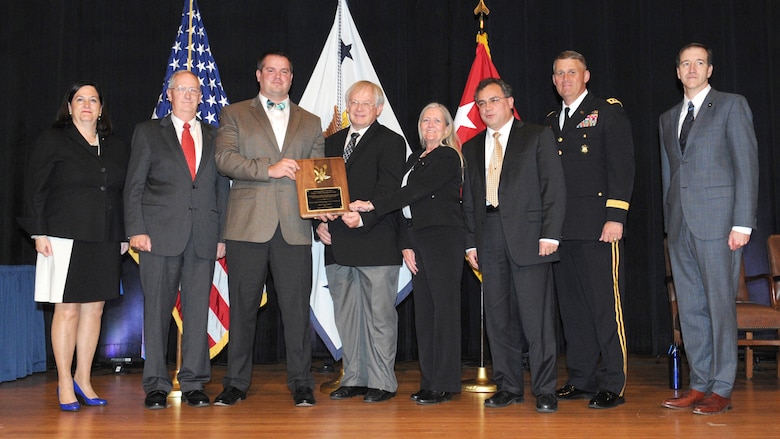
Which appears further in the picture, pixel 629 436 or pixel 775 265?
pixel 775 265

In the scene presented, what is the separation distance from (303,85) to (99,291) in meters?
2.76

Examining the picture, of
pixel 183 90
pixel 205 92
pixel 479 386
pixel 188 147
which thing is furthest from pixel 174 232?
pixel 479 386

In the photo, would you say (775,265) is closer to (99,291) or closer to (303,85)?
(303,85)

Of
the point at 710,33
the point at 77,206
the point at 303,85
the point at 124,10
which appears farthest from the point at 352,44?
the point at 710,33

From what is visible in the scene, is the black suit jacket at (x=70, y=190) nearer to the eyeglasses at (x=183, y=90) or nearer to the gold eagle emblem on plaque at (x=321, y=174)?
the eyeglasses at (x=183, y=90)

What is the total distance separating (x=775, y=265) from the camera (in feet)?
17.4

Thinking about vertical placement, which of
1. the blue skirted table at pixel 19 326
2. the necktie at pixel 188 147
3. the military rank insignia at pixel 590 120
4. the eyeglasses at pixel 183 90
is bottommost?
the blue skirted table at pixel 19 326

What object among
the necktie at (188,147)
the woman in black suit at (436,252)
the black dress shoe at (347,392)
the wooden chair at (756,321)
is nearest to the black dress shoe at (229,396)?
the black dress shoe at (347,392)

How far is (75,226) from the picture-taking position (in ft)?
12.0

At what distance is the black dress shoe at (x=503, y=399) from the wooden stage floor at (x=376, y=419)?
0.11 feet

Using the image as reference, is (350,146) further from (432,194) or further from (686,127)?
(686,127)

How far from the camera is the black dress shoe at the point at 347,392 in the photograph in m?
3.91

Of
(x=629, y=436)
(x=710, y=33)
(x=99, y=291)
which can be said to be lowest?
(x=629, y=436)

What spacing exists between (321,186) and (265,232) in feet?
1.30
